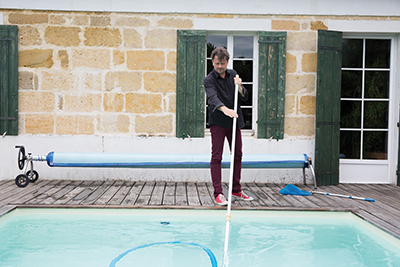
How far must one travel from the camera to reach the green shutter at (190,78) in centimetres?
522

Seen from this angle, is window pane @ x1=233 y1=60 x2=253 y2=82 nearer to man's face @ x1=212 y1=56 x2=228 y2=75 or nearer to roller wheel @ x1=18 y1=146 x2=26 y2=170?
man's face @ x1=212 y1=56 x2=228 y2=75

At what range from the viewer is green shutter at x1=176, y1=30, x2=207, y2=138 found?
5.22m

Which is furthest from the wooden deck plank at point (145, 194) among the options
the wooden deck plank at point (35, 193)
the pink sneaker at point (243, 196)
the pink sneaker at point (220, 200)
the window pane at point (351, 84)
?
the window pane at point (351, 84)

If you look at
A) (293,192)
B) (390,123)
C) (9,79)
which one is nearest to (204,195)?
(293,192)

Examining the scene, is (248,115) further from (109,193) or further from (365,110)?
(109,193)

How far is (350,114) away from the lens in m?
5.48

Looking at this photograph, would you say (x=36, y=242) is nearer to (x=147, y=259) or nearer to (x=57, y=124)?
(x=147, y=259)

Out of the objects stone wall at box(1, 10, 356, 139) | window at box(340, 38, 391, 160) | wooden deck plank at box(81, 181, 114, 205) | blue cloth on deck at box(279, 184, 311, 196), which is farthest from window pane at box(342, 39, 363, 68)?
wooden deck plank at box(81, 181, 114, 205)

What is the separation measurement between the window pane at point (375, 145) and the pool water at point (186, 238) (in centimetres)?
215

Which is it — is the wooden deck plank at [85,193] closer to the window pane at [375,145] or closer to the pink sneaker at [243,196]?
the pink sneaker at [243,196]

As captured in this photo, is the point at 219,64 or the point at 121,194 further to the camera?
the point at 121,194

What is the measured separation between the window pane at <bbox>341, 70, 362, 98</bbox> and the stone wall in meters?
0.75

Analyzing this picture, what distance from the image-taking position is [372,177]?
544 centimetres

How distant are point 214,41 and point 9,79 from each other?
9.44 feet
